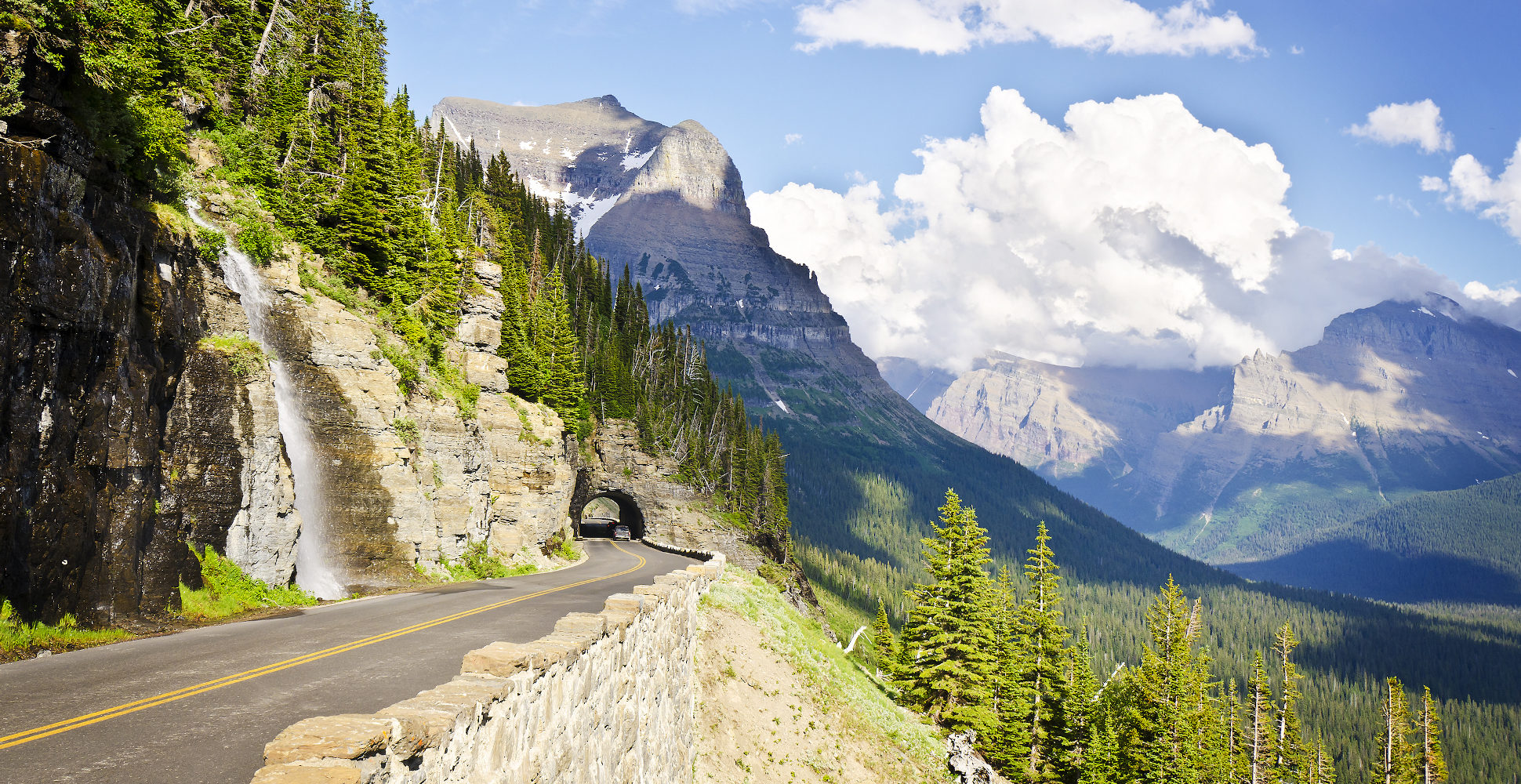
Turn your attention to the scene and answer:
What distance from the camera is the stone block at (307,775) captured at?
15.9 feet

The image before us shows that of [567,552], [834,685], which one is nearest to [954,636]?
[834,685]

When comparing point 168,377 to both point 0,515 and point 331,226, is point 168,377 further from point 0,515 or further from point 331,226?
point 331,226

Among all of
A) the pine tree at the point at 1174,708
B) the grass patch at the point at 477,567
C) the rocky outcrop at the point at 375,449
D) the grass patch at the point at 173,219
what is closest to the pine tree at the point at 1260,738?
the pine tree at the point at 1174,708

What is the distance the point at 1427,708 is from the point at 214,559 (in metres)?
87.6

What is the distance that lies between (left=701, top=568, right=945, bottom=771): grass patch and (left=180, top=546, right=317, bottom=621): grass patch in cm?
1257

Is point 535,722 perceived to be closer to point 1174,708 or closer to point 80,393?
point 80,393

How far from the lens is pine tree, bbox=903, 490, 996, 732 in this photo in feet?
132

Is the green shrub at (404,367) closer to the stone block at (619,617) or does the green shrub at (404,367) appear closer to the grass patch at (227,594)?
the grass patch at (227,594)

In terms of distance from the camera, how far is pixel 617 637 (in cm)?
1241

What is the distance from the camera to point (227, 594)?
761 inches

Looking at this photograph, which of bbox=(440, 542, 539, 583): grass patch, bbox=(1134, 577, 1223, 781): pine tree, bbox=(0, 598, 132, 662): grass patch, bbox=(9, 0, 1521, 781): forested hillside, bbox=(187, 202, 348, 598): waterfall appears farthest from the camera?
bbox=(1134, 577, 1223, 781): pine tree

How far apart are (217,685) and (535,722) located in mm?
5474

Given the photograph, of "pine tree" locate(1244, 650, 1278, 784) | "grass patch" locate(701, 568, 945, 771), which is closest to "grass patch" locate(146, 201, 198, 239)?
"grass patch" locate(701, 568, 945, 771)

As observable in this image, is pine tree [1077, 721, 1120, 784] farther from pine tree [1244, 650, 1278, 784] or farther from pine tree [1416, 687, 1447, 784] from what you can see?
pine tree [1416, 687, 1447, 784]
